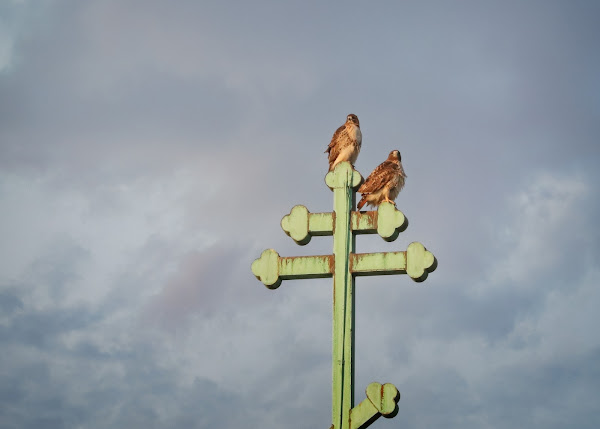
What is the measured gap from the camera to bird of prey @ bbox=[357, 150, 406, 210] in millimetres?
9859

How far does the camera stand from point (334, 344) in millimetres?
7355

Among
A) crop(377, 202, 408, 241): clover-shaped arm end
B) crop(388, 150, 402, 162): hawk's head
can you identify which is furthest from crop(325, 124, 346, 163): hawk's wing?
crop(377, 202, 408, 241): clover-shaped arm end

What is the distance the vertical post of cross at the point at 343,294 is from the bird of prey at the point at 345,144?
3.34 metres

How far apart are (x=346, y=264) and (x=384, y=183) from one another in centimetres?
251

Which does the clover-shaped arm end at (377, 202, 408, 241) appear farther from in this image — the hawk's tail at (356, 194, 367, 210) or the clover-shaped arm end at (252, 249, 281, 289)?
the hawk's tail at (356, 194, 367, 210)

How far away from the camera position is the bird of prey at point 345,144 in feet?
37.5

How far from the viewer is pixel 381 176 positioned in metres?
9.88

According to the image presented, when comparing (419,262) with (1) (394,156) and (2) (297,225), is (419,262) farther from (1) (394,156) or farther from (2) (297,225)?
(1) (394,156)

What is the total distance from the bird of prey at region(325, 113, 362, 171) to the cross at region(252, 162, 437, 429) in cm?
347

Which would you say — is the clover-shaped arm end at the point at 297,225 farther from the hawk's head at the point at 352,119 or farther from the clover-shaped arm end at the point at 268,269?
the hawk's head at the point at 352,119

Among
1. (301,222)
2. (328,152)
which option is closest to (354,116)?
(328,152)

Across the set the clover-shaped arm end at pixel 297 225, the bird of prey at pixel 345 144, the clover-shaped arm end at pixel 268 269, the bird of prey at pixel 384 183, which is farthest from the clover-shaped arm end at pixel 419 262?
the bird of prey at pixel 345 144

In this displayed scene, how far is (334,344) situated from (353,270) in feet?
1.88

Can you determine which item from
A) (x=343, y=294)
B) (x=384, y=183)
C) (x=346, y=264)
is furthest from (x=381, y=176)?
(x=343, y=294)
